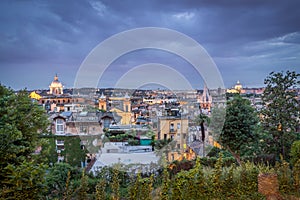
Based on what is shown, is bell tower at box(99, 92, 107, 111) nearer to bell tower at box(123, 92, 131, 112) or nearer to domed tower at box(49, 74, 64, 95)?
bell tower at box(123, 92, 131, 112)

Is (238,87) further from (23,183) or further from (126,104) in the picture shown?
(23,183)

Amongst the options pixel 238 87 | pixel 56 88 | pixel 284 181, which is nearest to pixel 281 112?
pixel 238 87

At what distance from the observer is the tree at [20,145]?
2.20 meters

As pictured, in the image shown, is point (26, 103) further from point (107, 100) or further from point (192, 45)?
point (107, 100)

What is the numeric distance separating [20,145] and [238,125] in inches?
219

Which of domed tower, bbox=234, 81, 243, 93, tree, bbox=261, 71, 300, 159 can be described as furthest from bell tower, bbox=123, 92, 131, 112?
tree, bbox=261, 71, 300, 159

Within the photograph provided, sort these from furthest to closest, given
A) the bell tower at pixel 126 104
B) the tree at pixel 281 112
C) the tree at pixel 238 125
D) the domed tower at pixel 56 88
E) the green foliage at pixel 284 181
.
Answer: the domed tower at pixel 56 88 → the bell tower at pixel 126 104 → the tree at pixel 281 112 → the tree at pixel 238 125 → the green foliage at pixel 284 181

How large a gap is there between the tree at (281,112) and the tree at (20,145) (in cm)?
690

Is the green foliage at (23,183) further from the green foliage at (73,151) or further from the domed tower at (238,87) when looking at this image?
the green foliage at (73,151)

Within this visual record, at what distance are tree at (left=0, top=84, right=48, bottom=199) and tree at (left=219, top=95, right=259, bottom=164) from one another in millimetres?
4934

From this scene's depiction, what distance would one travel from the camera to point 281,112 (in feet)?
25.4

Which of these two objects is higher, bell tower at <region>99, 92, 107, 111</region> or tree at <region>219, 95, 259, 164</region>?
bell tower at <region>99, 92, 107, 111</region>

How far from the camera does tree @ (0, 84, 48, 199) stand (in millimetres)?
2201

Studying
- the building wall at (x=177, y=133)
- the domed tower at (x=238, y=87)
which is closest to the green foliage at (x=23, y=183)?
the building wall at (x=177, y=133)
